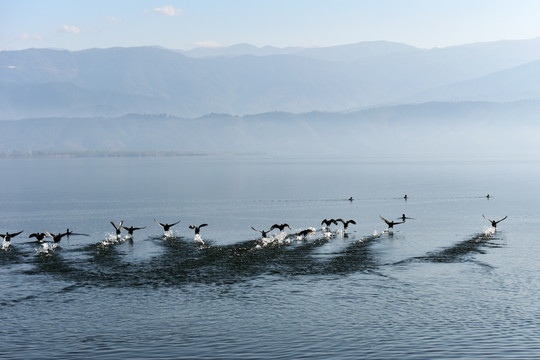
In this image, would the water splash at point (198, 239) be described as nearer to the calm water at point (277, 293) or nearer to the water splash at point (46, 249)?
the calm water at point (277, 293)

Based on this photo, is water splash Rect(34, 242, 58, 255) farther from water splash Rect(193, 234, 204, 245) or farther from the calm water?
water splash Rect(193, 234, 204, 245)

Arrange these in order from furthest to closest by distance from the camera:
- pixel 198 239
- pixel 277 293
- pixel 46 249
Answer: pixel 198 239, pixel 46 249, pixel 277 293

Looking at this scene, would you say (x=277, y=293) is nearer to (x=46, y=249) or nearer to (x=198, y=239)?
(x=198, y=239)

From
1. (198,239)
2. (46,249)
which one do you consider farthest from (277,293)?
(46,249)

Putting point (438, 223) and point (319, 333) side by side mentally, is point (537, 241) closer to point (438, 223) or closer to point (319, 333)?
point (438, 223)

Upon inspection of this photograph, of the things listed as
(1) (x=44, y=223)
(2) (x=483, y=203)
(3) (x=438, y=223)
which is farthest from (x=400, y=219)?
(1) (x=44, y=223)

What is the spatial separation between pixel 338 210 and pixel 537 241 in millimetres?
51391

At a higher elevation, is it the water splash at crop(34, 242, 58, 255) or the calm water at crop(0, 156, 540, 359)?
the water splash at crop(34, 242, 58, 255)

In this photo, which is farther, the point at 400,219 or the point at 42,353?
the point at 400,219

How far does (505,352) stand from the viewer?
41188 mm

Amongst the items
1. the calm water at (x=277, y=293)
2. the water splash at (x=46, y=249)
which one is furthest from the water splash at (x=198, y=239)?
the water splash at (x=46, y=249)

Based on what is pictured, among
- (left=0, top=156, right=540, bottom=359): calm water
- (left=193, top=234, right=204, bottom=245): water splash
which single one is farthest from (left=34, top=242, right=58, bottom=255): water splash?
(left=193, top=234, right=204, bottom=245): water splash

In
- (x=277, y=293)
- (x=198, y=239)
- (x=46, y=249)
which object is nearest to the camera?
(x=277, y=293)

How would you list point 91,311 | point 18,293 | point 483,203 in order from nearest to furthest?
point 91,311, point 18,293, point 483,203
